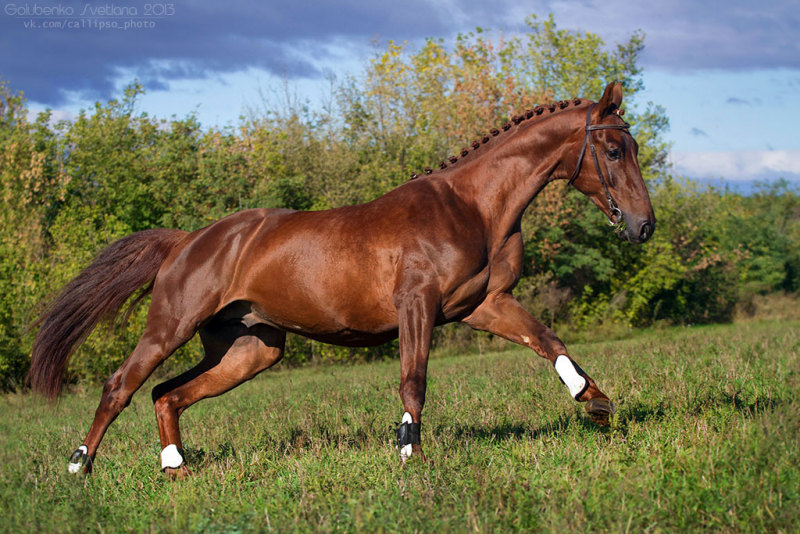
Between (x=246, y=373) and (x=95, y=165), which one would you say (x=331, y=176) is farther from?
(x=246, y=373)

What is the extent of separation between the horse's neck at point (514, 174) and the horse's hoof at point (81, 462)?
11.8 feet

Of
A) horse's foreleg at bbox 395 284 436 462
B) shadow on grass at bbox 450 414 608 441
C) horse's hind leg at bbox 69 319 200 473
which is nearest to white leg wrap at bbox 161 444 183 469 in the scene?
horse's hind leg at bbox 69 319 200 473

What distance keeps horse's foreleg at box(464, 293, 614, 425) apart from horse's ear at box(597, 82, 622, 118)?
1643 mm

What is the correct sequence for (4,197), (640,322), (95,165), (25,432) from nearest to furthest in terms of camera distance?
(25,432) → (4,197) → (95,165) → (640,322)

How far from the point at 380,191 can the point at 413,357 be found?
2060 centimetres

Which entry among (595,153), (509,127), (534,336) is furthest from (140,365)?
(595,153)

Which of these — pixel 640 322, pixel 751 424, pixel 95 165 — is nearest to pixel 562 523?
pixel 751 424

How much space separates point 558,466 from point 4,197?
20170mm

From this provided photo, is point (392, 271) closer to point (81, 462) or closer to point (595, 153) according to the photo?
point (595, 153)

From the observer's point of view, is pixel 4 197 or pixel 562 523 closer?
pixel 562 523

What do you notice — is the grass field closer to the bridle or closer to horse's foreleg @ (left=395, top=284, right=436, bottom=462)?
horse's foreleg @ (left=395, top=284, right=436, bottom=462)

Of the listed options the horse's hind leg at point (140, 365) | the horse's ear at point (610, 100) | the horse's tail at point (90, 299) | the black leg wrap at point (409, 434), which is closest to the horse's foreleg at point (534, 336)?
the black leg wrap at point (409, 434)

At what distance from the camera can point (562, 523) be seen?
10.9ft

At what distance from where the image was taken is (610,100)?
5621mm
